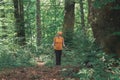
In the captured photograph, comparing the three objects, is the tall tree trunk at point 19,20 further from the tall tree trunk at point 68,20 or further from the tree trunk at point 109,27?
the tree trunk at point 109,27

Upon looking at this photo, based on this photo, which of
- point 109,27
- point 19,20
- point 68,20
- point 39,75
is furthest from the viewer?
point 19,20

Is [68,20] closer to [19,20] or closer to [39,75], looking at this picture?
[19,20]

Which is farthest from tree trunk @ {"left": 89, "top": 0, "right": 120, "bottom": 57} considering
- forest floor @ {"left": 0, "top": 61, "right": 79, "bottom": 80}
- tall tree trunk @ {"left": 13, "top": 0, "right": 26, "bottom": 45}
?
tall tree trunk @ {"left": 13, "top": 0, "right": 26, "bottom": 45}

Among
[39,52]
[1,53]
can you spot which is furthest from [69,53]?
[1,53]

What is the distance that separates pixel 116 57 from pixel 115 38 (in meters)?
0.74

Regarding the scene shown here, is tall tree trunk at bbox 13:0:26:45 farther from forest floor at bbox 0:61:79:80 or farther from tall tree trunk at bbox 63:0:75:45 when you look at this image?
forest floor at bbox 0:61:79:80

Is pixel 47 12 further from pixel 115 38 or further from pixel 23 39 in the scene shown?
pixel 115 38

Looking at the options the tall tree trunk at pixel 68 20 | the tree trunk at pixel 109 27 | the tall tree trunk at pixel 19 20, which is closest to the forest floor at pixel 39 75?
the tree trunk at pixel 109 27

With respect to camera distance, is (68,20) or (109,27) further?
(68,20)

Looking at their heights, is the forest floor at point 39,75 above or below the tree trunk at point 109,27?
below

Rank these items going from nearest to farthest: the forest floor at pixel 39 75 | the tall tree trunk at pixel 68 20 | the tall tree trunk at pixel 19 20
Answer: the forest floor at pixel 39 75
the tall tree trunk at pixel 68 20
the tall tree trunk at pixel 19 20

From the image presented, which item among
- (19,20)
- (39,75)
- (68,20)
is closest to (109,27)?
(39,75)

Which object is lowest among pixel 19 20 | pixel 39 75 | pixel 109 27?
pixel 39 75

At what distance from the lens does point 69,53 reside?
2080cm
